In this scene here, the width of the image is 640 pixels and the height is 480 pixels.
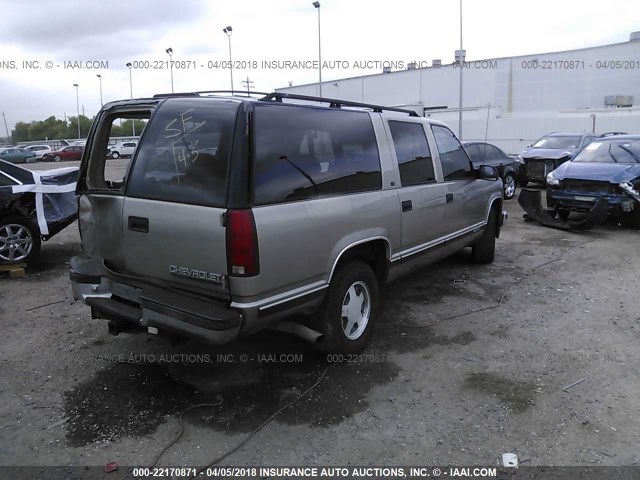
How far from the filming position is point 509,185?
14.1 m

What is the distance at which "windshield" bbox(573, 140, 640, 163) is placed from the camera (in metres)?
9.97

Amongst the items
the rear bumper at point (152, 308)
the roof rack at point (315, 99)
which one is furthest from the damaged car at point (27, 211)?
the roof rack at point (315, 99)

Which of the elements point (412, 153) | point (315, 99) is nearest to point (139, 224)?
point (315, 99)

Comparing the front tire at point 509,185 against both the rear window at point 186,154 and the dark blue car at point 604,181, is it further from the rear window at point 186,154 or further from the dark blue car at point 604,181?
the rear window at point 186,154

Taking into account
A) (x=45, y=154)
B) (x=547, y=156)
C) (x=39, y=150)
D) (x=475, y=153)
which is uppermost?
(x=39, y=150)

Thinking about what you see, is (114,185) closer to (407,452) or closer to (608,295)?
(407,452)

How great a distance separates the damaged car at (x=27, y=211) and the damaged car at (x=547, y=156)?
40.5 feet

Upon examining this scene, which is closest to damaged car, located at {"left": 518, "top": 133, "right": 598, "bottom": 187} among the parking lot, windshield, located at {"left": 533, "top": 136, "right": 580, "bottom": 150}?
windshield, located at {"left": 533, "top": 136, "right": 580, "bottom": 150}

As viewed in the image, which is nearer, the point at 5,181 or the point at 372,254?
the point at 372,254

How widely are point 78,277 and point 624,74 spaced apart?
3908cm

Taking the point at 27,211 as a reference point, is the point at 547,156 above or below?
above

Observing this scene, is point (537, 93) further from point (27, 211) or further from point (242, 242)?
point (242, 242)

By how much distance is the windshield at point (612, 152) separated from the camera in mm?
9966

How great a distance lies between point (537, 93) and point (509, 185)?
2866 centimetres
